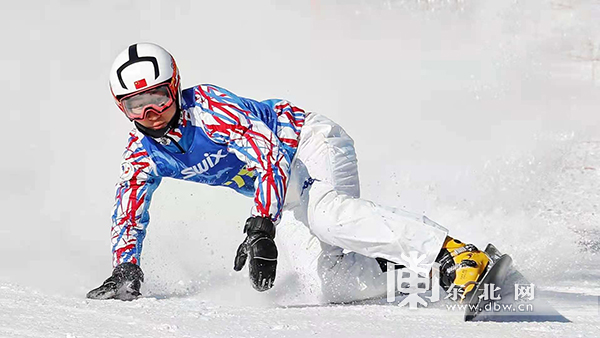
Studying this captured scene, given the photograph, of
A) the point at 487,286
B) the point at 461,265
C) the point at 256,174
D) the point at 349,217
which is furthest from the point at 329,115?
the point at 487,286

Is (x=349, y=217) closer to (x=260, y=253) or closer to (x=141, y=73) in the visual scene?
(x=260, y=253)

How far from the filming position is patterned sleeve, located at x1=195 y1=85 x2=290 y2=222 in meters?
4.18

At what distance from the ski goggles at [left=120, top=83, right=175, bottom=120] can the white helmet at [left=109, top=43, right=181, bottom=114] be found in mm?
21

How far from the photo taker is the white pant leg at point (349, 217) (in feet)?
13.4

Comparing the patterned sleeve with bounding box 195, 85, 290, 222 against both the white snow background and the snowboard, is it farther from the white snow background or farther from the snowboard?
the snowboard

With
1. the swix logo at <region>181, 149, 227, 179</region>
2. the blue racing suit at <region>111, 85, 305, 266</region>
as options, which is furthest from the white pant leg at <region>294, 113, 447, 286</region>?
the swix logo at <region>181, 149, 227, 179</region>

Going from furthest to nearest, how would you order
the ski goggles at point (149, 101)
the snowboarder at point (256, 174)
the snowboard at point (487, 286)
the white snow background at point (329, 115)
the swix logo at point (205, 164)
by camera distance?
1. the swix logo at point (205, 164)
2. the ski goggles at point (149, 101)
3. the snowboarder at point (256, 174)
4. the white snow background at point (329, 115)
5. the snowboard at point (487, 286)

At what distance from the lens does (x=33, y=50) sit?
12836 millimetres

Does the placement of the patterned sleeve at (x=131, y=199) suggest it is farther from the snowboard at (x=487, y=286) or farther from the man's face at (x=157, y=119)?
the snowboard at (x=487, y=286)

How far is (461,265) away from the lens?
157 inches

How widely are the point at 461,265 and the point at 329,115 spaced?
7335mm

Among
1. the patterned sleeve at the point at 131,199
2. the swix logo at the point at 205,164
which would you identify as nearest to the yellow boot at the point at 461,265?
the swix logo at the point at 205,164

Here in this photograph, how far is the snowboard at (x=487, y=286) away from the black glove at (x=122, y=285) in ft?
5.46

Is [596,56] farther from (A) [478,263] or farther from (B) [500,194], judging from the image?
(A) [478,263]
